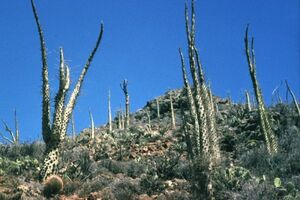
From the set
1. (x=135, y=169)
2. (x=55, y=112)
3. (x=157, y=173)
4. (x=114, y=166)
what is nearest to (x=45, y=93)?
(x=55, y=112)

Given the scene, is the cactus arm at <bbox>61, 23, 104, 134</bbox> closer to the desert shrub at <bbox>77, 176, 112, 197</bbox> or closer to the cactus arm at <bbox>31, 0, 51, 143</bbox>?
the cactus arm at <bbox>31, 0, 51, 143</bbox>

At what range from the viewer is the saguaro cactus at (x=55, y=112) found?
13.6m

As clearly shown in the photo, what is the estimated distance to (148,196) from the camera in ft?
39.1

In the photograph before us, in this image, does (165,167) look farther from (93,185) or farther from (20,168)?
(20,168)

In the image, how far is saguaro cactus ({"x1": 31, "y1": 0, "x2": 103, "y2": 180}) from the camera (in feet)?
44.6

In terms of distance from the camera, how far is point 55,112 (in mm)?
14180

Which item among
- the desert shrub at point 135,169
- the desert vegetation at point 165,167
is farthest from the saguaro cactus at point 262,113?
the desert shrub at point 135,169

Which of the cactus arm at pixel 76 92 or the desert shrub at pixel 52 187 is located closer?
the desert shrub at pixel 52 187

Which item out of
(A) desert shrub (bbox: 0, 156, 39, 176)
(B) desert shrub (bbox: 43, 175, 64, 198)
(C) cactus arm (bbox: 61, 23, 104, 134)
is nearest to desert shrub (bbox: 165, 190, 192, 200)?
(B) desert shrub (bbox: 43, 175, 64, 198)

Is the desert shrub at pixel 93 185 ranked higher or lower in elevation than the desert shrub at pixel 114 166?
lower

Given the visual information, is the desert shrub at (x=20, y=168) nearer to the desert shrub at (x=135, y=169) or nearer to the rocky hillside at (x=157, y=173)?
the rocky hillside at (x=157, y=173)

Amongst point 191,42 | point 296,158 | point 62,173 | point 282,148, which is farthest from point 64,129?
point 282,148

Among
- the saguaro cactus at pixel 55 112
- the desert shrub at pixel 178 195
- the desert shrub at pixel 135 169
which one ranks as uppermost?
the saguaro cactus at pixel 55 112

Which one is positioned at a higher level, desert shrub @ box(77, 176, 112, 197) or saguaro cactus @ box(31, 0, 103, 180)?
saguaro cactus @ box(31, 0, 103, 180)
